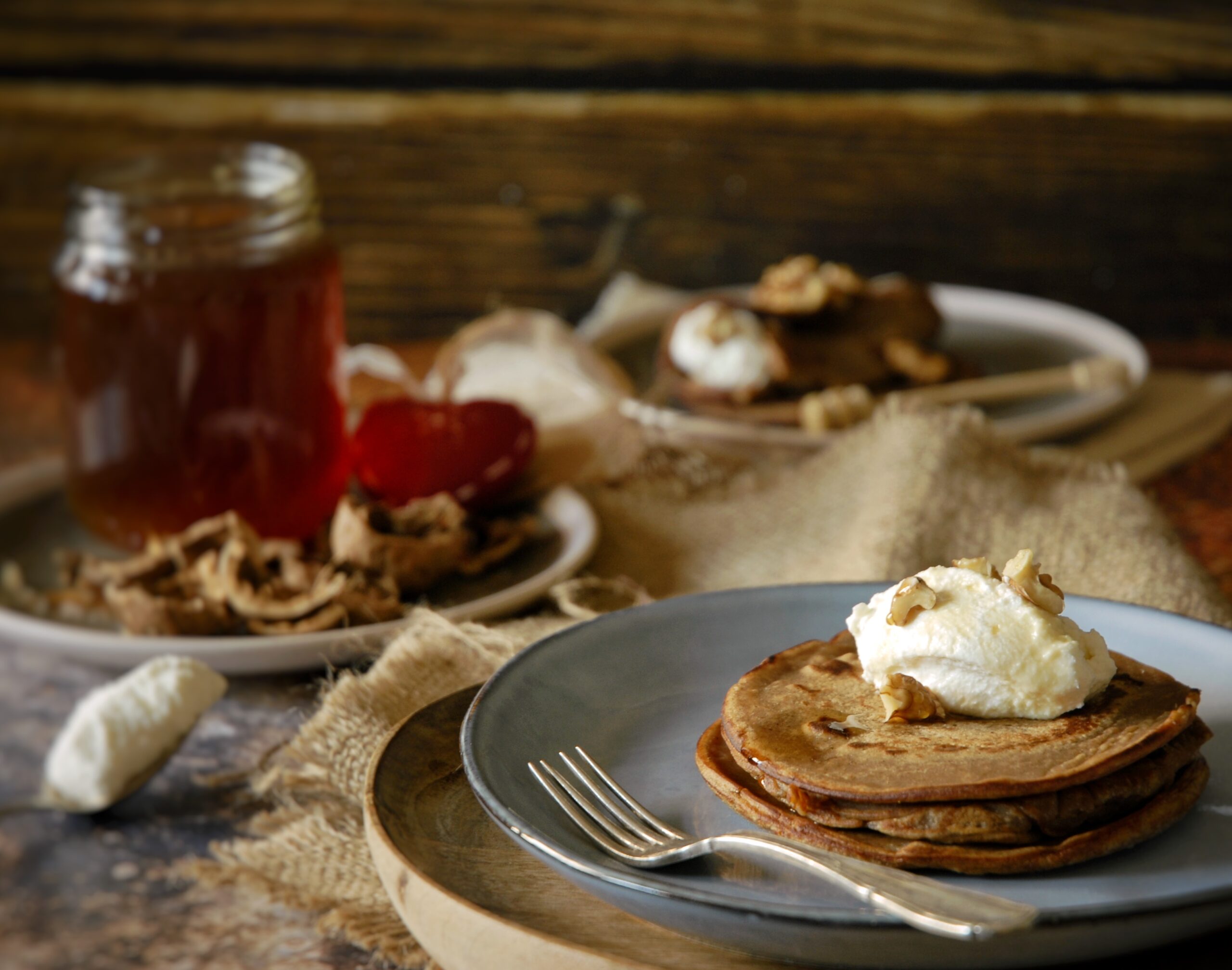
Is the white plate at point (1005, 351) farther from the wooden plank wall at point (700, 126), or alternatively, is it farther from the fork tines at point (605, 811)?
the fork tines at point (605, 811)

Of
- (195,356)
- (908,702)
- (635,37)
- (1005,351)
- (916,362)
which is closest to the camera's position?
(908,702)

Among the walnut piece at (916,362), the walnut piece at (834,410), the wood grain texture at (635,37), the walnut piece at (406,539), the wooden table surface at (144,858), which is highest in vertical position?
the wood grain texture at (635,37)

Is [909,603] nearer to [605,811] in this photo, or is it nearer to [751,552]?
[605,811]

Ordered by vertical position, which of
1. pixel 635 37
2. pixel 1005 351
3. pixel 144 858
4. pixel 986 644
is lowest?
pixel 144 858

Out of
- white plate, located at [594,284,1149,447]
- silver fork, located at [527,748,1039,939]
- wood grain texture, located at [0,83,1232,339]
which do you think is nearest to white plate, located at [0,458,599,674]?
white plate, located at [594,284,1149,447]

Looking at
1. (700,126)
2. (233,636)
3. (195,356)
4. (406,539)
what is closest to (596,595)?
(406,539)

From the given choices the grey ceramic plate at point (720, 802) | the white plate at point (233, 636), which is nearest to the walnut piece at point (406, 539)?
the white plate at point (233, 636)

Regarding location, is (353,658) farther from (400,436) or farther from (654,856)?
(654,856)
